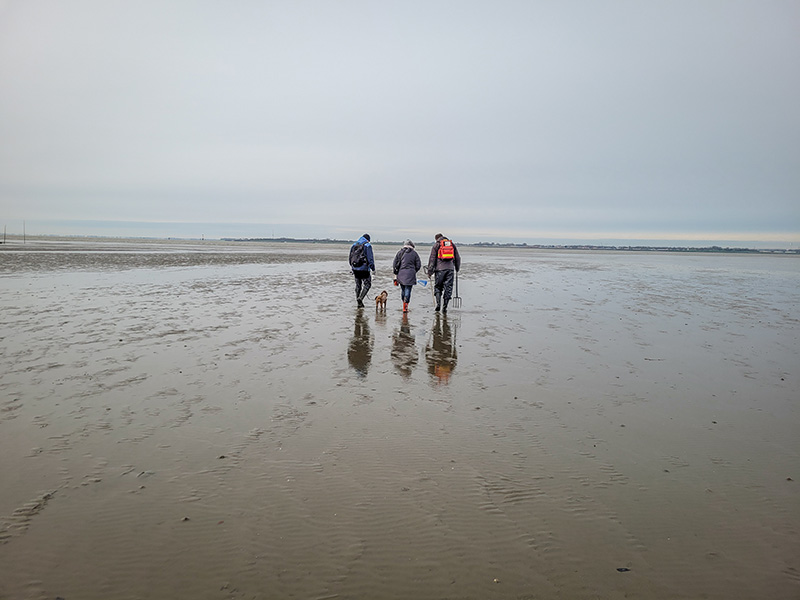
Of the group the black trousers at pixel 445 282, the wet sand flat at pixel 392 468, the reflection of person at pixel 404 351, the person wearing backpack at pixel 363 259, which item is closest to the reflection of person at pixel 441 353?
the wet sand flat at pixel 392 468

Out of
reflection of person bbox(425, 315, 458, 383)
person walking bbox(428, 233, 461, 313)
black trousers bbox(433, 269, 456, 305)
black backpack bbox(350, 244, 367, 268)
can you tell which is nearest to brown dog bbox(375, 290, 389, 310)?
black backpack bbox(350, 244, 367, 268)

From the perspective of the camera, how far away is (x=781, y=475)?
4.28 metres

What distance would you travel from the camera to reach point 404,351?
891 cm

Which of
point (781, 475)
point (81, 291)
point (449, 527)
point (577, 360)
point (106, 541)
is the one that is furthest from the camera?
point (81, 291)

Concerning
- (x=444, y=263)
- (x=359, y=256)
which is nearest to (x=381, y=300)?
(x=359, y=256)

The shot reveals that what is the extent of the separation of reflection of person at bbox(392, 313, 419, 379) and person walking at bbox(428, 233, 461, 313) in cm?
242

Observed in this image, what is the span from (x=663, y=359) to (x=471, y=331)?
4.03 m

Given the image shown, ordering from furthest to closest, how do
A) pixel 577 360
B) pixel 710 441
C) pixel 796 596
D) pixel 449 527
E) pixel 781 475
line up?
pixel 577 360 → pixel 710 441 → pixel 781 475 → pixel 449 527 → pixel 796 596

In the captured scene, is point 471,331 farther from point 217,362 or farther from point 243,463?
point 243,463

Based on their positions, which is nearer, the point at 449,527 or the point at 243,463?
the point at 449,527

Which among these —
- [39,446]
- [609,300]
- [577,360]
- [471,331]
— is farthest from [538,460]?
[609,300]

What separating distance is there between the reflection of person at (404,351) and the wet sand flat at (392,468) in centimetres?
7

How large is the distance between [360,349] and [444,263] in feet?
16.3

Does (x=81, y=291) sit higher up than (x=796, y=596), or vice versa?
(x=81, y=291)
